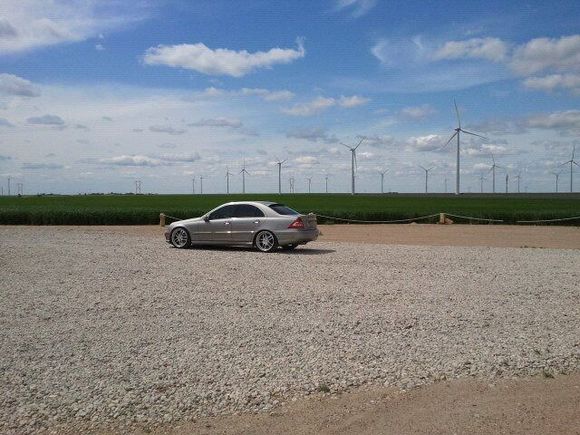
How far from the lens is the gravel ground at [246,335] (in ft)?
17.1

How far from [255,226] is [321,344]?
11581 mm

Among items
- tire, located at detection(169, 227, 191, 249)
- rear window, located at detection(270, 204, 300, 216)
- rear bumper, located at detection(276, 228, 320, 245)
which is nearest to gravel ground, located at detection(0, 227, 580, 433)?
rear bumper, located at detection(276, 228, 320, 245)

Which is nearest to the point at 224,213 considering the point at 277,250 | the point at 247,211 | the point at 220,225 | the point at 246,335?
the point at 220,225

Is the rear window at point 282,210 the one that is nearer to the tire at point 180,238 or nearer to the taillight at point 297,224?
the taillight at point 297,224

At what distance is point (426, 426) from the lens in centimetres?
456

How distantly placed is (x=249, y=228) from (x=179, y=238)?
2.49m

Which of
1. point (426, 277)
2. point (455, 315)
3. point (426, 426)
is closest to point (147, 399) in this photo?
point (426, 426)

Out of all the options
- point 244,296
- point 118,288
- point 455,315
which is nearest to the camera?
point 455,315

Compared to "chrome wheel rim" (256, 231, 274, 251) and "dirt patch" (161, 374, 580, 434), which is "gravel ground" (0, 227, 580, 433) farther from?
"chrome wheel rim" (256, 231, 274, 251)

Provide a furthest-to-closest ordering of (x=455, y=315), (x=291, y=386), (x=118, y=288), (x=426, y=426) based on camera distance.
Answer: (x=118, y=288) < (x=455, y=315) < (x=291, y=386) < (x=426, y=426)

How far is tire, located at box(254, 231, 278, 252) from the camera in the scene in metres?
17.9

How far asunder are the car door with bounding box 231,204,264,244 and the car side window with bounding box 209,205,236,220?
0.17 metres

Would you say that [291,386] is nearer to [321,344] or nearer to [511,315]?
[321,344]

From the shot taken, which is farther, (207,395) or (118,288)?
(118,288)
